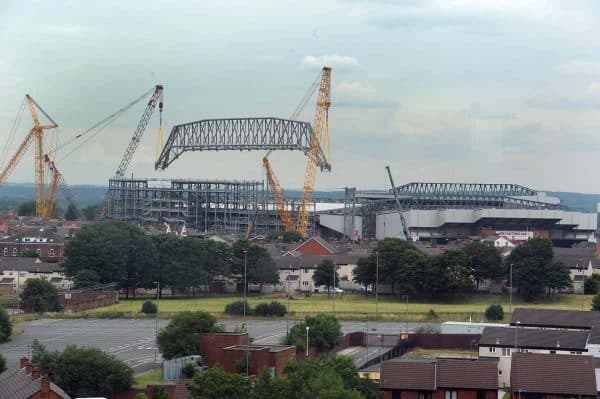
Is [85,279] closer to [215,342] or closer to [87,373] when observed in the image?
[215,342]

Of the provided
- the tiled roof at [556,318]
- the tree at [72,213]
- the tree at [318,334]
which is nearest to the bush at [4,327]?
the tree at [318,334]

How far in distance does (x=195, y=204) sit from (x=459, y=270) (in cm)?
3970

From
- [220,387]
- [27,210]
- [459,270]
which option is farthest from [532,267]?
[27,210]

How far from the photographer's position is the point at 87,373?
81.5ft

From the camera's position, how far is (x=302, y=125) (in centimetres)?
8194

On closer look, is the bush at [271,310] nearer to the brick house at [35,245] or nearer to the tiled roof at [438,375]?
the tiled roof at [438,375]

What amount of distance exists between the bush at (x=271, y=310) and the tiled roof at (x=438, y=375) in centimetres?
1881

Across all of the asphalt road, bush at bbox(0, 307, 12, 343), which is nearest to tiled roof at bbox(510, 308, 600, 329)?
the asphalt road

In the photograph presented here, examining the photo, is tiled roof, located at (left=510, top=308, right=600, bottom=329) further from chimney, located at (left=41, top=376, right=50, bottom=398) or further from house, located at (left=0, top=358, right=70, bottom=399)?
chimney, located at (left=41, top=376, right=50, bottom=398)

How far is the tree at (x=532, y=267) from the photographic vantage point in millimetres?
47562

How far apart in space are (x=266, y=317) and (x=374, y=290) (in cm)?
992

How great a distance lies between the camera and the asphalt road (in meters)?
31.8

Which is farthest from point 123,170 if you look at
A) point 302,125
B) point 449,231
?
point 449,231

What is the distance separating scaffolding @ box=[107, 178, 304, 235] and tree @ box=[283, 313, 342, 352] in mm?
51143
